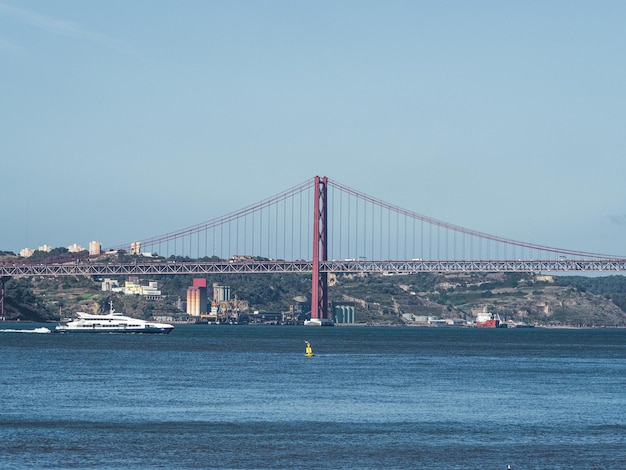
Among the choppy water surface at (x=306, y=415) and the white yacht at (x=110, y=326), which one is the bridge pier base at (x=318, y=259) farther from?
the choppy water surface at (x=306, y=415)

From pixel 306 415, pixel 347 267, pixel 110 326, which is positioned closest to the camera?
pixel 306 415

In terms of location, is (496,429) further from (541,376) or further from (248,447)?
(541,376)

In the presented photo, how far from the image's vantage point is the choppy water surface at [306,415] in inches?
1277

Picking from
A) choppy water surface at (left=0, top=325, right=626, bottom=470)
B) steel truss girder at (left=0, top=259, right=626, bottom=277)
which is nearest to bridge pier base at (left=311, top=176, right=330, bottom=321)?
steel truss girder at (left=0, top=259, right=626, bottom=277)

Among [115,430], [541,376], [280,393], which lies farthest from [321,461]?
[541,376]

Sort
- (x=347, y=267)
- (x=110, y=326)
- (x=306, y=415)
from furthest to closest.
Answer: (x=347, y=267), (x=110, y=326), (x=306, y=415)

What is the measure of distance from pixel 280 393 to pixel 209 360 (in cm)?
2579

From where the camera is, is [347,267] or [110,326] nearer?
[110,326]

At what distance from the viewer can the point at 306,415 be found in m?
41.2

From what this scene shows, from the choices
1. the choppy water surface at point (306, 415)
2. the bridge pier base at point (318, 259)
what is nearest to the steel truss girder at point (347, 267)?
the bridge pier base at point (318, 259)

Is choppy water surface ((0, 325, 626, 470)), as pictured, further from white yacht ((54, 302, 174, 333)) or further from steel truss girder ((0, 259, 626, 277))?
steel truss girder ((0, 259, 626, 277))

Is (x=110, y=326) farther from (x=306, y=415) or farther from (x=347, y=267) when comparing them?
(x=306, y=415)

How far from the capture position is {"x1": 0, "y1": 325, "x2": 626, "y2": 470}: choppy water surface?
1277 inches

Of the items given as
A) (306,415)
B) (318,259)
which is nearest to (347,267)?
(318,259)
